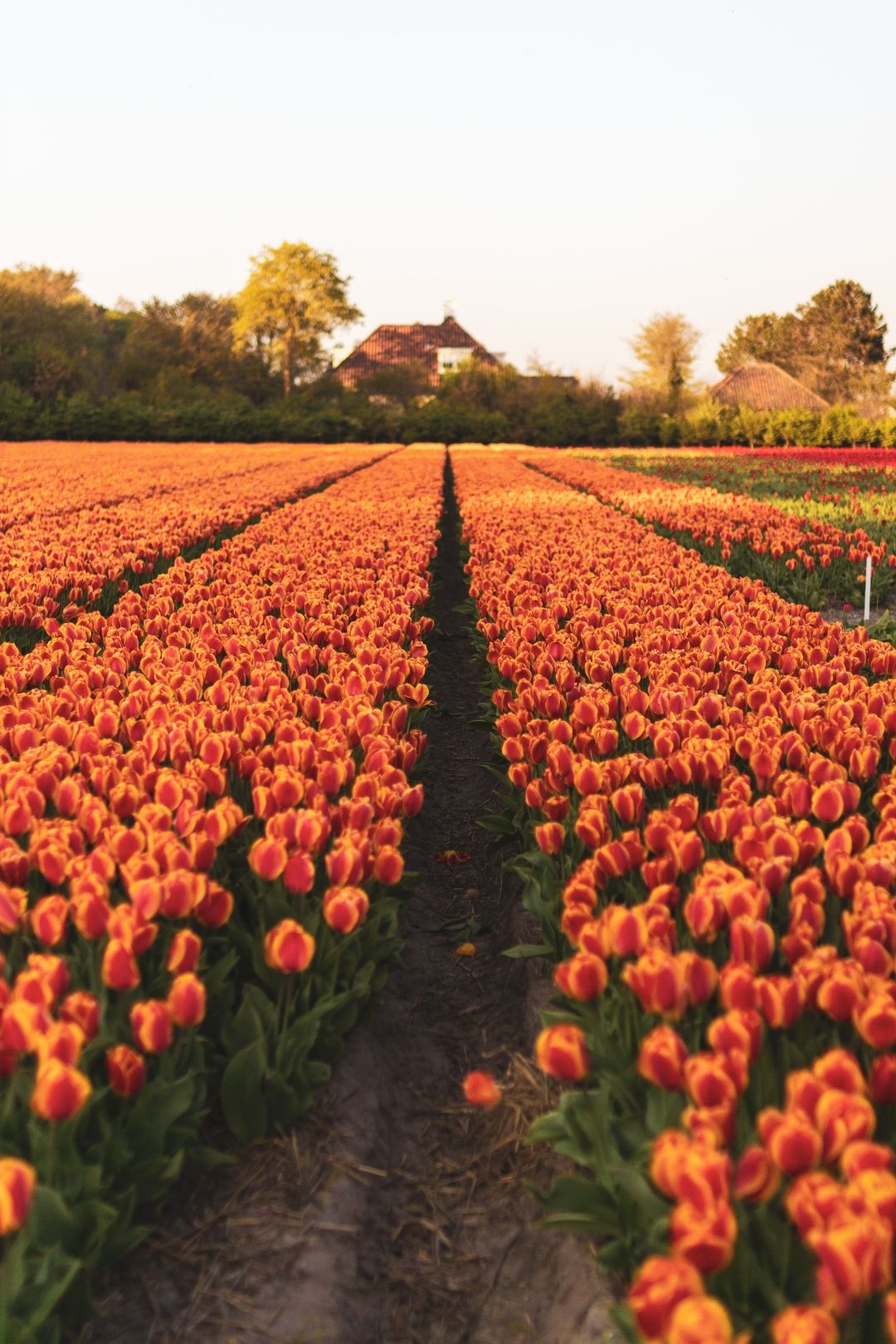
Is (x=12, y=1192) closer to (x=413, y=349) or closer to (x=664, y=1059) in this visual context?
(x=664, y=1059)

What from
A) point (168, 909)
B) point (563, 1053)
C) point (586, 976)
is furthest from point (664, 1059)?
point (168, 909)

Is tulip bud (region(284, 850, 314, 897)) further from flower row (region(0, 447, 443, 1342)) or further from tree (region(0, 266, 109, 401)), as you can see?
tree (region(0, 266, 109, 401))

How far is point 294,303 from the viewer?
7175 cm

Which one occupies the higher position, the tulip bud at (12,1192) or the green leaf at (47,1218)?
the tulip bud at (12,1192)

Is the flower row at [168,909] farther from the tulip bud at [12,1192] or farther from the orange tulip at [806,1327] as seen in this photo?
the orange tulip at [806,1327]

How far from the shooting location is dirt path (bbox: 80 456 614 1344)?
214 cm

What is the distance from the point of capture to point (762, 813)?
2.80m

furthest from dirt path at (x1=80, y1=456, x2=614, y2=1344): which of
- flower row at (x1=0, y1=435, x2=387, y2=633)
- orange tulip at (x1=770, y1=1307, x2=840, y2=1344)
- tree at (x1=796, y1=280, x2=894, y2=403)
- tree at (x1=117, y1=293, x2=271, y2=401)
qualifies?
tree at (x1=796, y1=280, x2=894, y2=403)

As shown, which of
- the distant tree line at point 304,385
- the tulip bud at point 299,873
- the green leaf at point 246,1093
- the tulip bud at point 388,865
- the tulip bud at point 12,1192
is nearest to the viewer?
the tulip bud at point 12,1192

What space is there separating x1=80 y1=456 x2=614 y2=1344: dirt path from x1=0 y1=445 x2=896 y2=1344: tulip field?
0.31 ft

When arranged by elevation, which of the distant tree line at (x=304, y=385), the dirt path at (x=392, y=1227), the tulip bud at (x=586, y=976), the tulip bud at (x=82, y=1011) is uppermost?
the distant tree line at (x=304, y=385)

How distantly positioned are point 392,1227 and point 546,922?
2.95 ft

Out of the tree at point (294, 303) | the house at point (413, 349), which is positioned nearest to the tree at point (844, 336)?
the house at point (413, 349)

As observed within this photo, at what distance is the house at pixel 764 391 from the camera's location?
66.6m
